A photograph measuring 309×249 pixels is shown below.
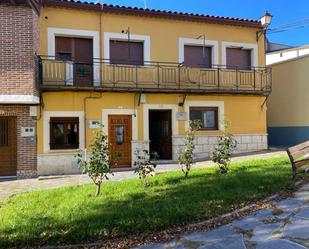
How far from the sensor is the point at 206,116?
1806 centimetres

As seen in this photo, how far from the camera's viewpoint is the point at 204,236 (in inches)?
227

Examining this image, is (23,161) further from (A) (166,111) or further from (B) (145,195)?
(B) (145,195)

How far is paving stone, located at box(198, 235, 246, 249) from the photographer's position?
17.2 feet

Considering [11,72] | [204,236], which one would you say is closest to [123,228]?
[204,236]

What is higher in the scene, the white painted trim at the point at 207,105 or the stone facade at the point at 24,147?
the white painted trim at the point at 207,105

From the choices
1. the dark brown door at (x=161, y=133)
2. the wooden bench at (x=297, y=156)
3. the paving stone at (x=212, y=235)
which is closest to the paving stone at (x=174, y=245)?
the paving stone at (x=212, y=235)

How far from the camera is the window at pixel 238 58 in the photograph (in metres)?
18.7

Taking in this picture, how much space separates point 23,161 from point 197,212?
981 centimetres

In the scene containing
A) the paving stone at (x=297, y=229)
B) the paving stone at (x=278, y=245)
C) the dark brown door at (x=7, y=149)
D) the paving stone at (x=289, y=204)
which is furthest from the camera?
the dark brown door at (x=7, y=149)

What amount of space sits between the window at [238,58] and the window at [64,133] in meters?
7.69

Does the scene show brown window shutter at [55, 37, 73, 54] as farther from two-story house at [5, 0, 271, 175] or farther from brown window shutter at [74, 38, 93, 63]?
brown window shutter at [74, 38, 93, 63]

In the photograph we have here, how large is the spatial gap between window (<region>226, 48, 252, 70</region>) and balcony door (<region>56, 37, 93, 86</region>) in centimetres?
654

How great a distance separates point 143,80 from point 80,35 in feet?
10.3

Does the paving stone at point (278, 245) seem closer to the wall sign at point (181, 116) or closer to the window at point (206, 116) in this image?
the wall sign at point (181, 116)
